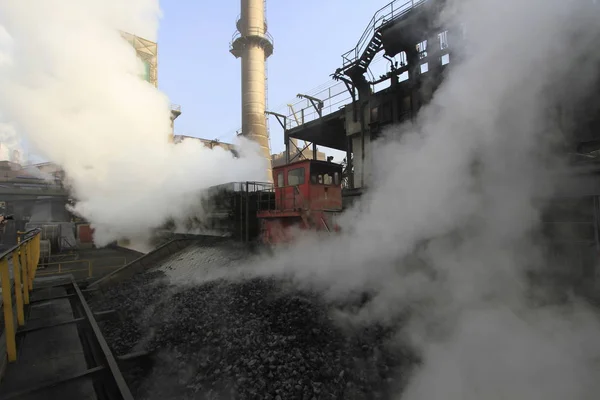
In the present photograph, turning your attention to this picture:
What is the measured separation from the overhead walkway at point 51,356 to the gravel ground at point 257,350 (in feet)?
2.28

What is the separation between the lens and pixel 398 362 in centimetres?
347

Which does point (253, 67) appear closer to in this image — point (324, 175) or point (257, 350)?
point (324, 175)

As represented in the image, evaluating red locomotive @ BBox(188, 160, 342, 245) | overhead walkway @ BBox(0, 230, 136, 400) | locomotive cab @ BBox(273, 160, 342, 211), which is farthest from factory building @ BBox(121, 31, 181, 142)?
overhead walkway @ BBox(0, 230, 136, 400)

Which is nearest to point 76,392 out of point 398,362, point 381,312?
point 398,362

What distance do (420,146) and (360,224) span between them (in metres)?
1.78

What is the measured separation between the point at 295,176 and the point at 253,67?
64.7 ft

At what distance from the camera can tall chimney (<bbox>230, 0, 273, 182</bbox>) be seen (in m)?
25.0

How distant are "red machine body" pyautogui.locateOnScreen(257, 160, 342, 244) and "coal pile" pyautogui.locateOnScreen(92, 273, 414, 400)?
10.1ft

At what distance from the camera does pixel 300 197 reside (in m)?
8.95

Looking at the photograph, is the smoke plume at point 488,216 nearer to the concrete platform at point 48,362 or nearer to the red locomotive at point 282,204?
the red locomotive at point 282,204

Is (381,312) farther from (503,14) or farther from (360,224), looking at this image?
(503,14)

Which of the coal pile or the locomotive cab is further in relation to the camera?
the locomotive cab

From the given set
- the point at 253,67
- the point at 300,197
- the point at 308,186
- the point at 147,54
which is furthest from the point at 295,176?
the point at 253,67

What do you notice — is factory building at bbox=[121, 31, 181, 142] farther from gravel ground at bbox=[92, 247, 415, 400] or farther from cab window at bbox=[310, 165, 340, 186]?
gravel ground at bbox=[92, 247, 415, 400]
